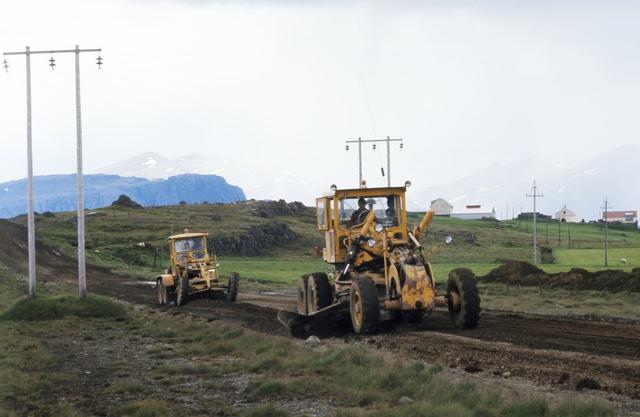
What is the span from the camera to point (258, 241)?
10794 centimetres

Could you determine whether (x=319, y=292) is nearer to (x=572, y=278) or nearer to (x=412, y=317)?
(x=412, y=317)

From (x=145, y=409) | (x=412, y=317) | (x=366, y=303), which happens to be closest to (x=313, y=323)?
(x=412, y=317)

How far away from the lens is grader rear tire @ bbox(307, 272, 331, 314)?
21.5 metres

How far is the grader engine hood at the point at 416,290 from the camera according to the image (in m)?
18.4

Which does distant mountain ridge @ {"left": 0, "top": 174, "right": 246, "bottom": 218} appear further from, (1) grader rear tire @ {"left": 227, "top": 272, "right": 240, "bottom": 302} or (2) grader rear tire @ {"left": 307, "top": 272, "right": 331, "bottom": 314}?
(2) grader rear tire @ {"left": 307, "top": 272, "right": 331, "bottom": 314}

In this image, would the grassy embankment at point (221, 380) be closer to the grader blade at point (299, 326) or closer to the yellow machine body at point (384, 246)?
the grader blade at point (299, 326)

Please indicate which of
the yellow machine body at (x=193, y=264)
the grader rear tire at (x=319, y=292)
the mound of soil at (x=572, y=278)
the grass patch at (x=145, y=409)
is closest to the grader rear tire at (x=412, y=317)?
the grader rear tire at (x=319, y=292)

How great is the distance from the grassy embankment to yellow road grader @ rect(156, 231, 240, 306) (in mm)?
10062

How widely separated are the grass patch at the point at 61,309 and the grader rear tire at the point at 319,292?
11.2 m

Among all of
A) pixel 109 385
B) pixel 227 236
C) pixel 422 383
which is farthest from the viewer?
pixel 227 236

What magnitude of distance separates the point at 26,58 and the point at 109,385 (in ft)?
73.4

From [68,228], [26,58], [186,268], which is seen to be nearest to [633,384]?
[186,268]

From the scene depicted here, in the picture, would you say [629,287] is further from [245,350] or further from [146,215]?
[146,215]

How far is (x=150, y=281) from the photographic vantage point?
2345 inches
